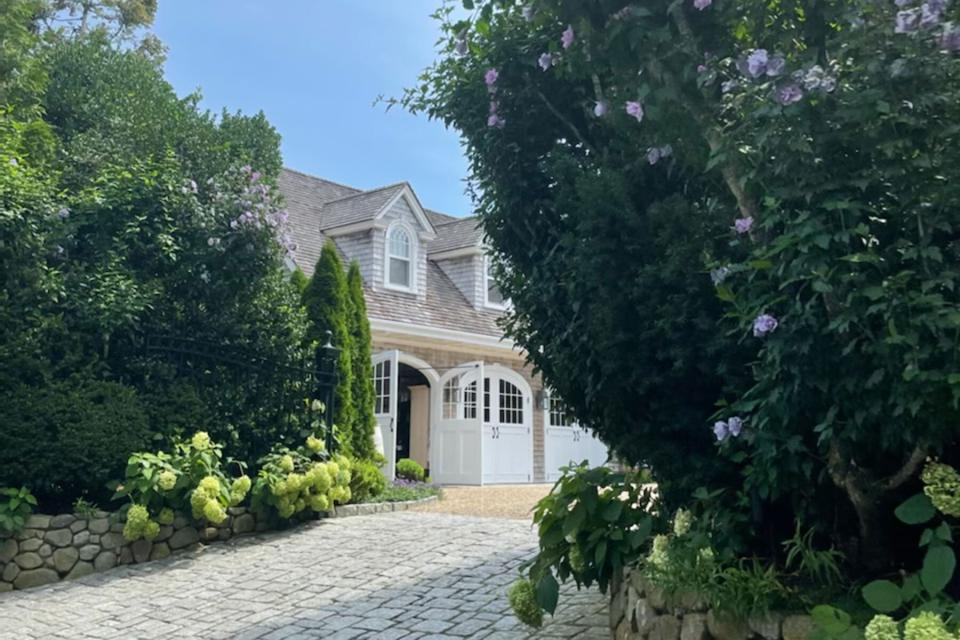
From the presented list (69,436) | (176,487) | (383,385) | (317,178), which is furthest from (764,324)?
(317,178)

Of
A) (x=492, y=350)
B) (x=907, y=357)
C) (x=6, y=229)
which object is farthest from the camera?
(x=492, y=350)

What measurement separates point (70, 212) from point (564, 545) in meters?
6.53

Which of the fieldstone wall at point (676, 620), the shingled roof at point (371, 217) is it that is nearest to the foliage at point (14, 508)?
the fieldstone wall at point (676, 620)

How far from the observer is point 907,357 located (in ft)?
7.88

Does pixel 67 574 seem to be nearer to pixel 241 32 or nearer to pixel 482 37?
pixel 482 37

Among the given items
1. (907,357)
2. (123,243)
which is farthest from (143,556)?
(907,357)

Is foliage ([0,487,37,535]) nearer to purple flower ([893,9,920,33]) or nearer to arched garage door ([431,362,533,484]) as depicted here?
purple flower ([893,9,920,33])

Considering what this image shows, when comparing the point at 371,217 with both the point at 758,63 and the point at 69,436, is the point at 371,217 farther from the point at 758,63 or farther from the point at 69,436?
the point at 758,63

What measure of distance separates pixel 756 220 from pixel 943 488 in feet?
4.00

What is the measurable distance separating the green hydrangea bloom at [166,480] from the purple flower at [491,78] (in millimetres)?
4865

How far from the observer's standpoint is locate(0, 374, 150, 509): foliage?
6801mm

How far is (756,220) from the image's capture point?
3111 millimetres

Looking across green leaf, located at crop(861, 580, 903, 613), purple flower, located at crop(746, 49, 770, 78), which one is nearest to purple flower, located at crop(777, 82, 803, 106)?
purple flower, located at crop(746, 49, 770, 78)

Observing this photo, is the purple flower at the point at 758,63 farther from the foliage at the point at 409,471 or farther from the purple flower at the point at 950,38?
the foliage at the point at 409,471
